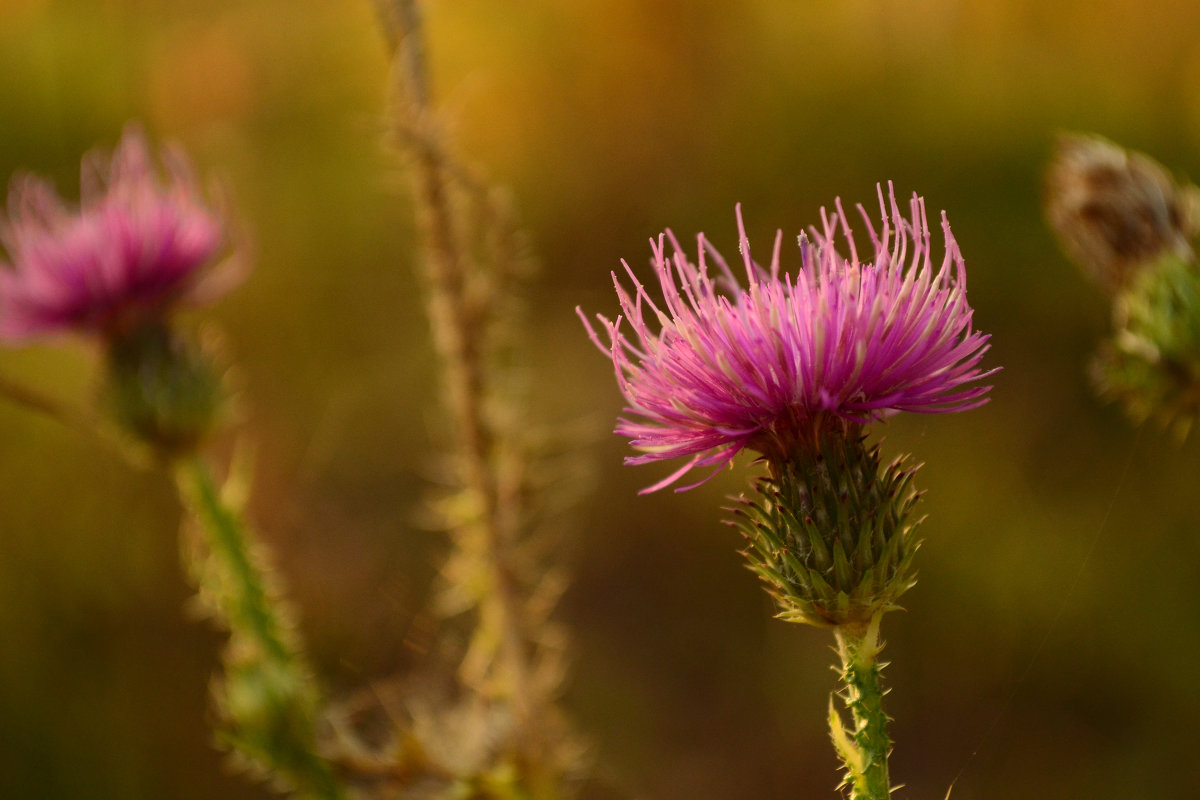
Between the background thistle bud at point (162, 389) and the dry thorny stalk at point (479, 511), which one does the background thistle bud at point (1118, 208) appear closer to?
the dry thorny stalk at point (479, 511)

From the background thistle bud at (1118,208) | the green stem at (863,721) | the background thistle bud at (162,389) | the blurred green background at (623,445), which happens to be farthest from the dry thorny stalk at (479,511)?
the background thistle bud at (1118,208)

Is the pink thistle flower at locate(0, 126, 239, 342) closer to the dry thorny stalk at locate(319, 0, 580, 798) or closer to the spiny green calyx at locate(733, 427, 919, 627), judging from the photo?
the dry thorny stalk at locate(319, 0, 580, 798)

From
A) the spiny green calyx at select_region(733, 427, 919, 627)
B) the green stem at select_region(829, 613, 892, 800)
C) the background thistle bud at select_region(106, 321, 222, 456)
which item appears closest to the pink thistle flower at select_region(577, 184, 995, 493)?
the spiny green calyx at select_region(733, 427, 919, 627)

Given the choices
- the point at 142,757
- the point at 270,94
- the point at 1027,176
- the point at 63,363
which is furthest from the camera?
the point at 270,94

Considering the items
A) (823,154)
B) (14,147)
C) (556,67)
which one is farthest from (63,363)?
(823,154)

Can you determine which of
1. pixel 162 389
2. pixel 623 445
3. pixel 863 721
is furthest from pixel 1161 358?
pixel 623 445

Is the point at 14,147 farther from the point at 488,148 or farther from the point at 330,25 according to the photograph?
the point at 488,148
